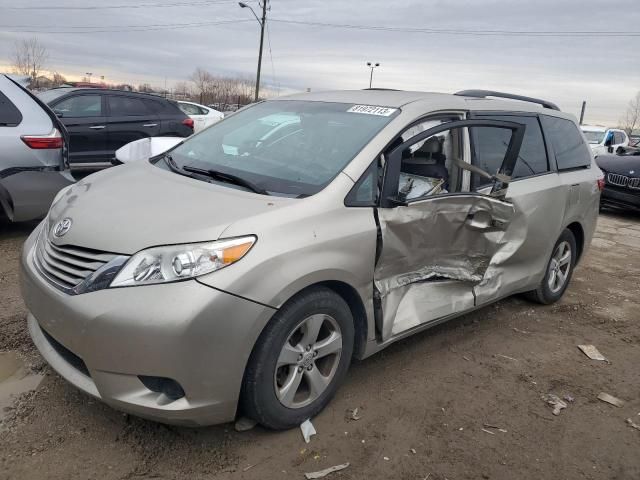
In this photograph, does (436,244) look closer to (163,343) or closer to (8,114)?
(163,343)

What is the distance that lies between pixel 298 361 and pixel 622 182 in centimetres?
960

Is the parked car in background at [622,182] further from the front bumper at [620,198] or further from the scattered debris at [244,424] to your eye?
the scattered debris at [244,424]

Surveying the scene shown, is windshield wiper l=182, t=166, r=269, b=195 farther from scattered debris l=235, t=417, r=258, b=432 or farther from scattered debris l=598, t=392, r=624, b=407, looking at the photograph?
scattered debris l=598, t=392, r=624, b=407

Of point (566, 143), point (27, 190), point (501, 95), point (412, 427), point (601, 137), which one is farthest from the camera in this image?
point (601, 137)

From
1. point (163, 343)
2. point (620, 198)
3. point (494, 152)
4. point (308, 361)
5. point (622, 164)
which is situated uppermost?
point (494, 152)

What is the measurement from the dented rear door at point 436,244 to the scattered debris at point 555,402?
2.40 feet

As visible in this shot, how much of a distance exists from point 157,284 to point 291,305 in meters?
0.61

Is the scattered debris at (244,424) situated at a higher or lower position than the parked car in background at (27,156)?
lower

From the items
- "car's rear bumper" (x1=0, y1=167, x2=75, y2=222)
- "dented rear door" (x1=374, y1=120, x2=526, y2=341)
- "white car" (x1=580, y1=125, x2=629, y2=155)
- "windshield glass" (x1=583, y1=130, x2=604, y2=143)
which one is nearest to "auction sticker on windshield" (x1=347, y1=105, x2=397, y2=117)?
"dented rear door" (x1=374, y1=120, x2=526, y2=341)

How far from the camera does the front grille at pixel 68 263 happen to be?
2.42 meters

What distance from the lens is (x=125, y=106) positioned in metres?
8.93

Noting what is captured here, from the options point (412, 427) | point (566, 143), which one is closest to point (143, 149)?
point (412, 427)

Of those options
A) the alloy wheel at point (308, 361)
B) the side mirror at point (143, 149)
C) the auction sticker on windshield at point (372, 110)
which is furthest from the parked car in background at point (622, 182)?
the alloy wheel at point (308, 361)

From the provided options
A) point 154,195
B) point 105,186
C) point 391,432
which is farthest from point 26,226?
point 391,432
